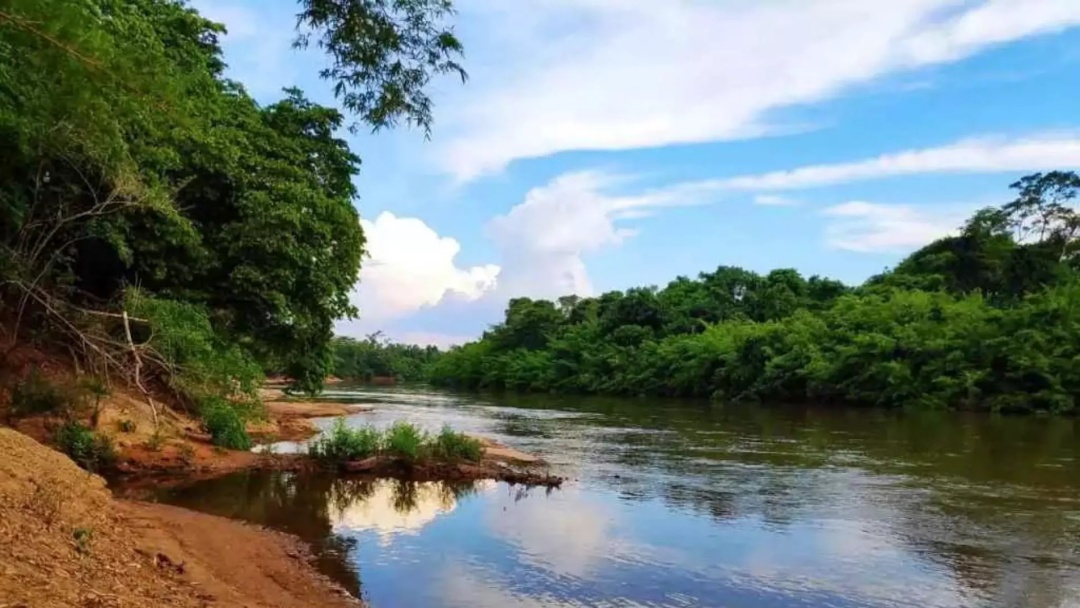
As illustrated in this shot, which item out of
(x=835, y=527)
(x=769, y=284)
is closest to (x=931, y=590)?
(x=835, y=527)

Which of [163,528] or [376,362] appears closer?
[163,528]

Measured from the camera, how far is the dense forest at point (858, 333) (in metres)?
45.7

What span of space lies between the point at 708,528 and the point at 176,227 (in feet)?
43.3

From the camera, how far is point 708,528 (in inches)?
600

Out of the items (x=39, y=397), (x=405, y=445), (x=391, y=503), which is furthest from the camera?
(x=405, y=445)

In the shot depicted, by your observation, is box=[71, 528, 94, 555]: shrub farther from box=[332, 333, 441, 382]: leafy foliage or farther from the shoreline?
box=[332, 333, 441, 382]: leafy foliage

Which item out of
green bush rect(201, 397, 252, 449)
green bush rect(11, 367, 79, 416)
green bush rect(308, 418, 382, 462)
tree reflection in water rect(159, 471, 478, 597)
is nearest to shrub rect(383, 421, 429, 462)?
green bush rect(308, 418, 382, 462)

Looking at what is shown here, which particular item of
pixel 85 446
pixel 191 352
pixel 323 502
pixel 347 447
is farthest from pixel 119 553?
pixel 347 447

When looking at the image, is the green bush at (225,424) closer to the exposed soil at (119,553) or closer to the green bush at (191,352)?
the green bush at (191,352)

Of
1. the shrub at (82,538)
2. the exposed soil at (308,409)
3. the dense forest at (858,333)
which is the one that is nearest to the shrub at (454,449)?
the shrub at (82,538)

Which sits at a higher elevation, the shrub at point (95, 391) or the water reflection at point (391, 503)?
the shrub at point (95, 391)

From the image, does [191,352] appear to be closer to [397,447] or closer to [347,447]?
[347,447]

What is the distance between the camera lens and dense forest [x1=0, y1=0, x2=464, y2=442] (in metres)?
15.4

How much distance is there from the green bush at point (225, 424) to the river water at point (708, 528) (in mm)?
1972
